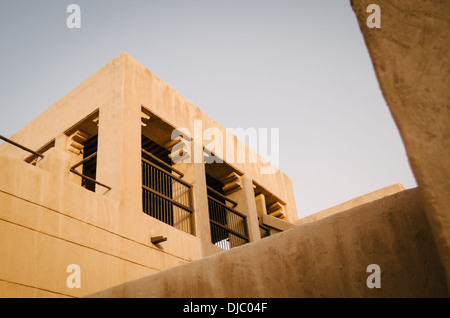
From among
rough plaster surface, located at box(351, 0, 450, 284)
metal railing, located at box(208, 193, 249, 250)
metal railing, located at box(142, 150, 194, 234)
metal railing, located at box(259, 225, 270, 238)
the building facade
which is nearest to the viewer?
rough plaster surface, located at box(351, 0, 450, 284)

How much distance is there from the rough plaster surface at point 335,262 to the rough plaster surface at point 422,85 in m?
0.48

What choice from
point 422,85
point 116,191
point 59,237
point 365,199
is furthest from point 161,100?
point 422,85

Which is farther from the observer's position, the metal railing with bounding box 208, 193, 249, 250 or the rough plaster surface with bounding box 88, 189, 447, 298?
the metal railing with bounding box 208, 193, 249, 250

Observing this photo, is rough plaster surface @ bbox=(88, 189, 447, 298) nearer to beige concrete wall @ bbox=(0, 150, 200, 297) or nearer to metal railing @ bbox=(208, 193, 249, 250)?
beige concrete wall @ bbox=(0, 150, 200, 297)

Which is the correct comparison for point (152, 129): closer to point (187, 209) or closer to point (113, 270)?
point (187, 209)

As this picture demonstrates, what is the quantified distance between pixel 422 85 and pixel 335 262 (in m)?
1.08

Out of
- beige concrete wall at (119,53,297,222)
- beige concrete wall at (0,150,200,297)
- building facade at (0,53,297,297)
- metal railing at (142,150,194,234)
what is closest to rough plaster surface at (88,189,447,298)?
beige concrete wall at (0,150,200,297)

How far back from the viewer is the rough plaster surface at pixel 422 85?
5.08ft

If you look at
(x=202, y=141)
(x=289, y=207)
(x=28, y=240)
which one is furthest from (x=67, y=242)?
(x=289, y=207)

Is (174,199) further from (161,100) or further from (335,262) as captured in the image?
(335,262)

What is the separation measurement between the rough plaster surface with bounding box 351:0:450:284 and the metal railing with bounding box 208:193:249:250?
8.72 metres

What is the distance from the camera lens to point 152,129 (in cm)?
956

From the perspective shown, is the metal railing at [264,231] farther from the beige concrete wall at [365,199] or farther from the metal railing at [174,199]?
the metal railing at [174,199]

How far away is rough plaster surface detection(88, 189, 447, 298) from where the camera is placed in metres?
2.01
